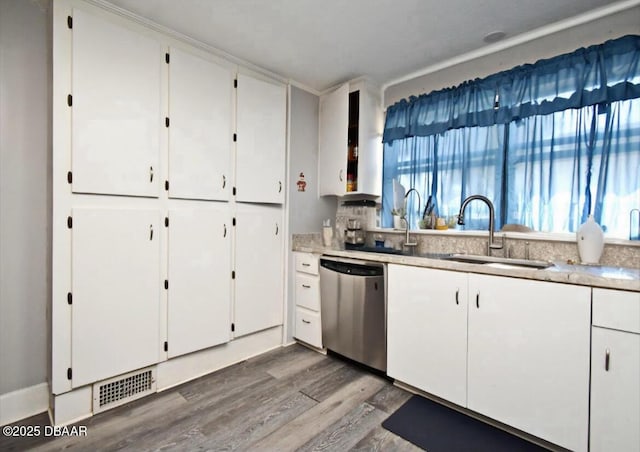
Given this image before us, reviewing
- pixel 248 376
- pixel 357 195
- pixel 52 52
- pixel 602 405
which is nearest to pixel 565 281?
pixel 602 405

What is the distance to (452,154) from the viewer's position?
252 centimetres

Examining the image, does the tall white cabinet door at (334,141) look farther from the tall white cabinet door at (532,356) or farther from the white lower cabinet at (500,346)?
the tall white cabinet door at (532,356)

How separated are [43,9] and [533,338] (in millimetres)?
3303

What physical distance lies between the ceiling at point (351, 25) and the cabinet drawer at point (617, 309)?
1.68 m

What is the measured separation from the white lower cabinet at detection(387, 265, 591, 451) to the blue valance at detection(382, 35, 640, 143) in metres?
1.25

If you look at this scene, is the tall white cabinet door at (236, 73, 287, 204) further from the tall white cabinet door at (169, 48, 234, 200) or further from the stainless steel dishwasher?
the stainless steel dishwasher

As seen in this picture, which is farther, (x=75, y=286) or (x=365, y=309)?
(x=365, y=309)

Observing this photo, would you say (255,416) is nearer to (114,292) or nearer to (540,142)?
(114,292)

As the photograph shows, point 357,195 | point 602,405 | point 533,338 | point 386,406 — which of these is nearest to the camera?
point 602,405

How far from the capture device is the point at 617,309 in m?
1.35

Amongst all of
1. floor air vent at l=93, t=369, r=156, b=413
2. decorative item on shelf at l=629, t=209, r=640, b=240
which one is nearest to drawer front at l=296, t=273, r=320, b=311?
floor air vent at l=93, t=369, r=156, b=413

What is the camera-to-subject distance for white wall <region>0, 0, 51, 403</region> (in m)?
1.72

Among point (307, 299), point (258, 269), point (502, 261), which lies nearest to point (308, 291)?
point (307, 299)

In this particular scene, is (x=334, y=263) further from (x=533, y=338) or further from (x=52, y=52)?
→ (x=52, y=52)
